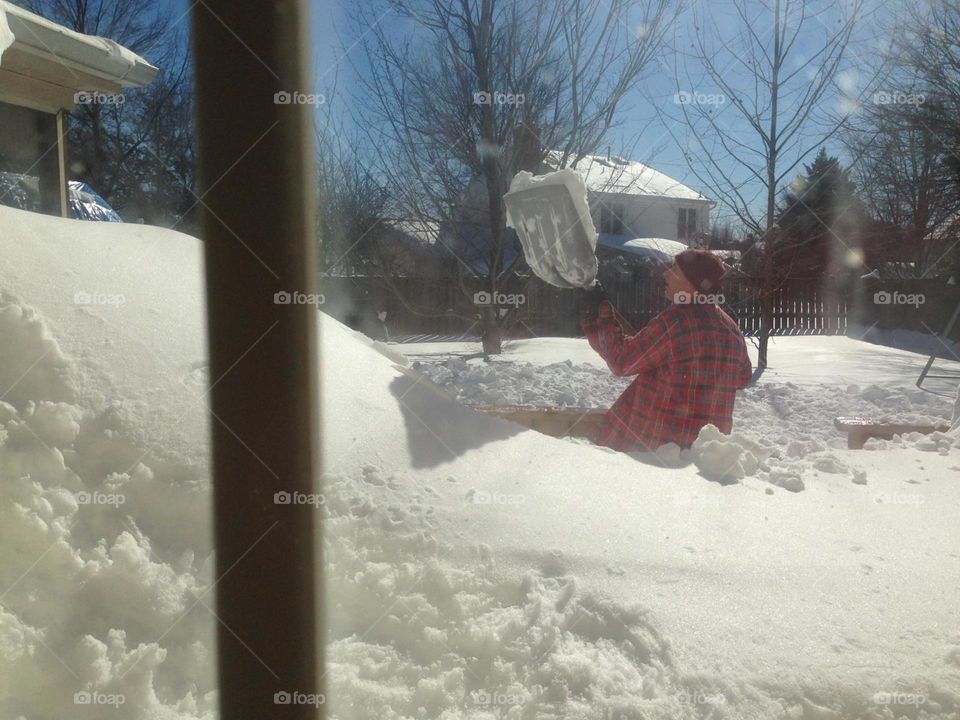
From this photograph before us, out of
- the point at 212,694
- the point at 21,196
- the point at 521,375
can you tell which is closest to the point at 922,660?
the point at 212,694

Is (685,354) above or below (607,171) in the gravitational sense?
below

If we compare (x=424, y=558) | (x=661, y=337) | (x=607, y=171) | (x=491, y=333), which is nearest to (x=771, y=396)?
(x=661, y=337)

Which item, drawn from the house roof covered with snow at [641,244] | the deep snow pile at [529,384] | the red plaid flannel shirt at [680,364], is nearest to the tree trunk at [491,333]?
the deep snow pile at [529,384]

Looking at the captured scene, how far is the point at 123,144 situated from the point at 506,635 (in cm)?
1603

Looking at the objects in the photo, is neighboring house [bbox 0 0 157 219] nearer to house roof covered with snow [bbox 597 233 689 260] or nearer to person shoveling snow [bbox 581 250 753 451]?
person shoveling snow [bbox 581 250 753 451]

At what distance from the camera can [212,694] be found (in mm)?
1697

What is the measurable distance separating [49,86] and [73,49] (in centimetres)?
91

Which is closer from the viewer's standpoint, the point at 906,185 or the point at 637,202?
the point at 906,185

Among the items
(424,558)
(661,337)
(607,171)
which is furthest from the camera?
(607,171)

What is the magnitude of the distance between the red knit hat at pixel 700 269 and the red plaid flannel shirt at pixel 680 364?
4.7 inches

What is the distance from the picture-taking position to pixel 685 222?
24.0m

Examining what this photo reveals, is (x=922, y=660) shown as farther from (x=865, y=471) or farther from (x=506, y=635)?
(x=865, y=471)

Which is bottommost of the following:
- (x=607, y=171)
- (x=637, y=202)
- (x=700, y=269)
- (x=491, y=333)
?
(x=491, y=333)

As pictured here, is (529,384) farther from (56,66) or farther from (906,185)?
(906,185)
